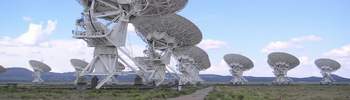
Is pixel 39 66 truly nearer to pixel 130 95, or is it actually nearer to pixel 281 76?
pixel 281 76

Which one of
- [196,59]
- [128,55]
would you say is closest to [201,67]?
[196,59]

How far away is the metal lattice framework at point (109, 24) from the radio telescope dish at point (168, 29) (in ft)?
41.3

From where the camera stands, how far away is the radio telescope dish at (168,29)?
65.9 meters

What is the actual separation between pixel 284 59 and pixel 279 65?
21.5 feet

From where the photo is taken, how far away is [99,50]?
5100 cm

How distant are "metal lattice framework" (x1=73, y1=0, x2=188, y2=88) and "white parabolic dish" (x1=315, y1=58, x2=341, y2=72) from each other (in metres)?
78.7

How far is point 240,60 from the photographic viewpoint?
4631 inches

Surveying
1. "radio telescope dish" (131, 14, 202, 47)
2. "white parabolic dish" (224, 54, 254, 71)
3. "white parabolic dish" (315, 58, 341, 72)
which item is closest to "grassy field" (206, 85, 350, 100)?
"radio telescope dish" (131, 14, 202, 47)

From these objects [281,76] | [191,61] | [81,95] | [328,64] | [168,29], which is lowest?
[81,95]

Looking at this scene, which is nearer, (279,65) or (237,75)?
(279,65)

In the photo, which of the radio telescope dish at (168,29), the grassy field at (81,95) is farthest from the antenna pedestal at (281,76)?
the grassy field at (81,95)

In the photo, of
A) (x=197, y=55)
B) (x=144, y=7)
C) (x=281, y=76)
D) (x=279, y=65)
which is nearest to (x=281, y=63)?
(x=279, y=65)

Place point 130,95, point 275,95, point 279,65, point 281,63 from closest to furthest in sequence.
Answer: point 130,95 < point 275,95 < point 281,63 < point 279,65

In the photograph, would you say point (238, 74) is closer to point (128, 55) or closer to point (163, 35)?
point (163, 35)
